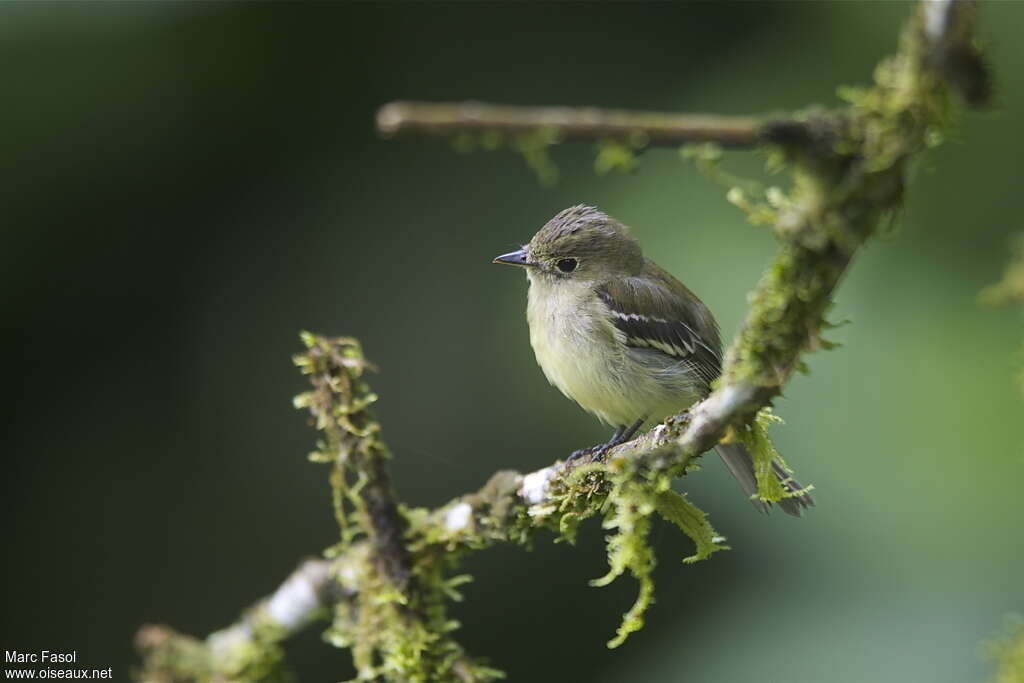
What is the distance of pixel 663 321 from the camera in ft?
12.3

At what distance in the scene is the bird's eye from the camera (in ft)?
12.6

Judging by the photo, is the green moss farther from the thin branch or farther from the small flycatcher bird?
the small flycatcher bird

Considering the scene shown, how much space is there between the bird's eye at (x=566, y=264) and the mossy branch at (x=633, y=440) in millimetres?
1248

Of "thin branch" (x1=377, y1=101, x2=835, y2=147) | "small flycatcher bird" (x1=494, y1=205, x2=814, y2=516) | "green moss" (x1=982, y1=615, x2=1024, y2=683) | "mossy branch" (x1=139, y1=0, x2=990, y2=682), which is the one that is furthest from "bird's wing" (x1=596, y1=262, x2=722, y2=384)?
"thin branch" (x1=377, y1=101, x2=835, y2=147)

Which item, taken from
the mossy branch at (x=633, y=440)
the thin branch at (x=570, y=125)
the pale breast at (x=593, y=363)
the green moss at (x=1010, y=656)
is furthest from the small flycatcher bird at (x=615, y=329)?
the thin branch at (x=570, y=125)

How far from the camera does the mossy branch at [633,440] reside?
1.23 metres

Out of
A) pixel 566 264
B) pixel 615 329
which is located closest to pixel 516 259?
pixel 566 264

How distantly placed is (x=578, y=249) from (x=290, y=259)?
110 inches

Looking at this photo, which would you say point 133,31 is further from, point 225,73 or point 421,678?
point 421,678

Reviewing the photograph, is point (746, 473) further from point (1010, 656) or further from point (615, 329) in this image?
point (1010, 656)

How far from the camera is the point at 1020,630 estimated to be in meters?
1.39

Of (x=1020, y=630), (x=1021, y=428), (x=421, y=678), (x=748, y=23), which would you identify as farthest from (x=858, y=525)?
(x=748, y=23)

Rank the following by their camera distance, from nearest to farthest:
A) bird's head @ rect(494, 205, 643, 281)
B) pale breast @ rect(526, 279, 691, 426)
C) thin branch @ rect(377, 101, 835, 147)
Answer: thin branch @ rect(377, 101, 835, 147) < pale breast @ rect(526, 279, 691, 426) < bird's head @ rect(494, 205, 643, 281)

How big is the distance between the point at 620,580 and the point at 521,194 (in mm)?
2044
